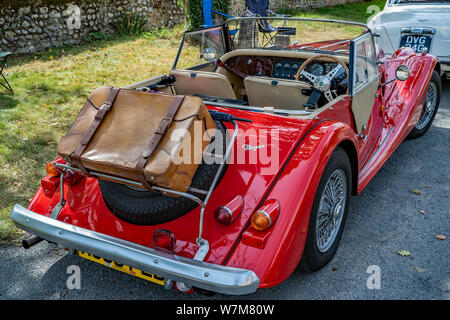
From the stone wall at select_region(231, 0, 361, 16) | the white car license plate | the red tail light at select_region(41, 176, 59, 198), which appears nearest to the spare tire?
the red tail light at select_region(41, 176, 59, 198)

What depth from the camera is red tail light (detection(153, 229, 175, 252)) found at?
2586mm

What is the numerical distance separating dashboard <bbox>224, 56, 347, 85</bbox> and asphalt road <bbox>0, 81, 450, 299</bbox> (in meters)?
1.30

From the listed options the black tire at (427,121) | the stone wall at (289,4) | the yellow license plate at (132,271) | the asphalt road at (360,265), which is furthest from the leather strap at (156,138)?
the stone wall at (289,4)

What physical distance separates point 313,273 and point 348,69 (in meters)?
1.76

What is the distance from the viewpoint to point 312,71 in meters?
4.05

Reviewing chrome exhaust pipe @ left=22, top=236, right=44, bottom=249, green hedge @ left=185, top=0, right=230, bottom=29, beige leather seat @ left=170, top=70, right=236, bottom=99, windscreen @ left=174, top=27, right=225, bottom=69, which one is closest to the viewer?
chrome exhaust pipe @ left=22, top=236, right=44, bottom=249

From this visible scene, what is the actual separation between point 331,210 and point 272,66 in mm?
1768

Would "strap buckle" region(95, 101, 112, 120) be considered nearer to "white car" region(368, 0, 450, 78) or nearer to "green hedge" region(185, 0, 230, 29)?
"white car" region(368, 0, 450, 78)

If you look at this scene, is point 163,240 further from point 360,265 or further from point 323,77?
point 323,77

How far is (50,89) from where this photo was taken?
7141 millimetres

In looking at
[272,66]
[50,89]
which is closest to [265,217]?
[272,66]

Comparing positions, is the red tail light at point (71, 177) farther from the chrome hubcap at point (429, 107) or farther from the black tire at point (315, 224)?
the chrome hubcap at point (429, 107)

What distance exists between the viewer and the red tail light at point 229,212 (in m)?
2.60

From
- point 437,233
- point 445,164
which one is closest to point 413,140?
point 445,164
